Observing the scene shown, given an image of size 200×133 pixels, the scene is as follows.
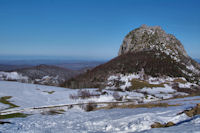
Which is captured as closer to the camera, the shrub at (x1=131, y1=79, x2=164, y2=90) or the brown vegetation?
the shrub at (x1=131, y1=79, x2=164, y2=90)

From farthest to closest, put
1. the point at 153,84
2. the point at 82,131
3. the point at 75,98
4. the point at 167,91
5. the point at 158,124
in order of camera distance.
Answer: the point at 153,84 → the point at 167,91 → the point at 75,98 → the point at 82,131 → the point at 158,124

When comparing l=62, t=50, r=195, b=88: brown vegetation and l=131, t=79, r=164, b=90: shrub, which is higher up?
l=62, t=50, r=195, b=88: brown vegetation

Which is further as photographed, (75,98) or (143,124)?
(75,98)

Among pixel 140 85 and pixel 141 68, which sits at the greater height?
pixel 141 68

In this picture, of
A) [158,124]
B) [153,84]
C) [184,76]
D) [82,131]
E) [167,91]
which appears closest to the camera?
[158,124]

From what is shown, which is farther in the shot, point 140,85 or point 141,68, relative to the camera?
point 141,68

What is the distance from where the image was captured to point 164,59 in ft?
629

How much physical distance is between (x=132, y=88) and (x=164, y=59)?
3339 inches

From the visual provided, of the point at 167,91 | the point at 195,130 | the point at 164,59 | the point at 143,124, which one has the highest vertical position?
the point at 164,59

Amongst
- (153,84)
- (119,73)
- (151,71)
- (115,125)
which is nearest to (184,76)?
(151,71)

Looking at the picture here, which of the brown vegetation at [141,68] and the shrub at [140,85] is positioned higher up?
the brown vegetation at [141,68]

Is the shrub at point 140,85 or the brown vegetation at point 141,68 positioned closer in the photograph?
the shrub at point 140,85

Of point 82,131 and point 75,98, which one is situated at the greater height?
point 82,131

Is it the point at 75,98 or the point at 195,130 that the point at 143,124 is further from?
the point at 75,98
